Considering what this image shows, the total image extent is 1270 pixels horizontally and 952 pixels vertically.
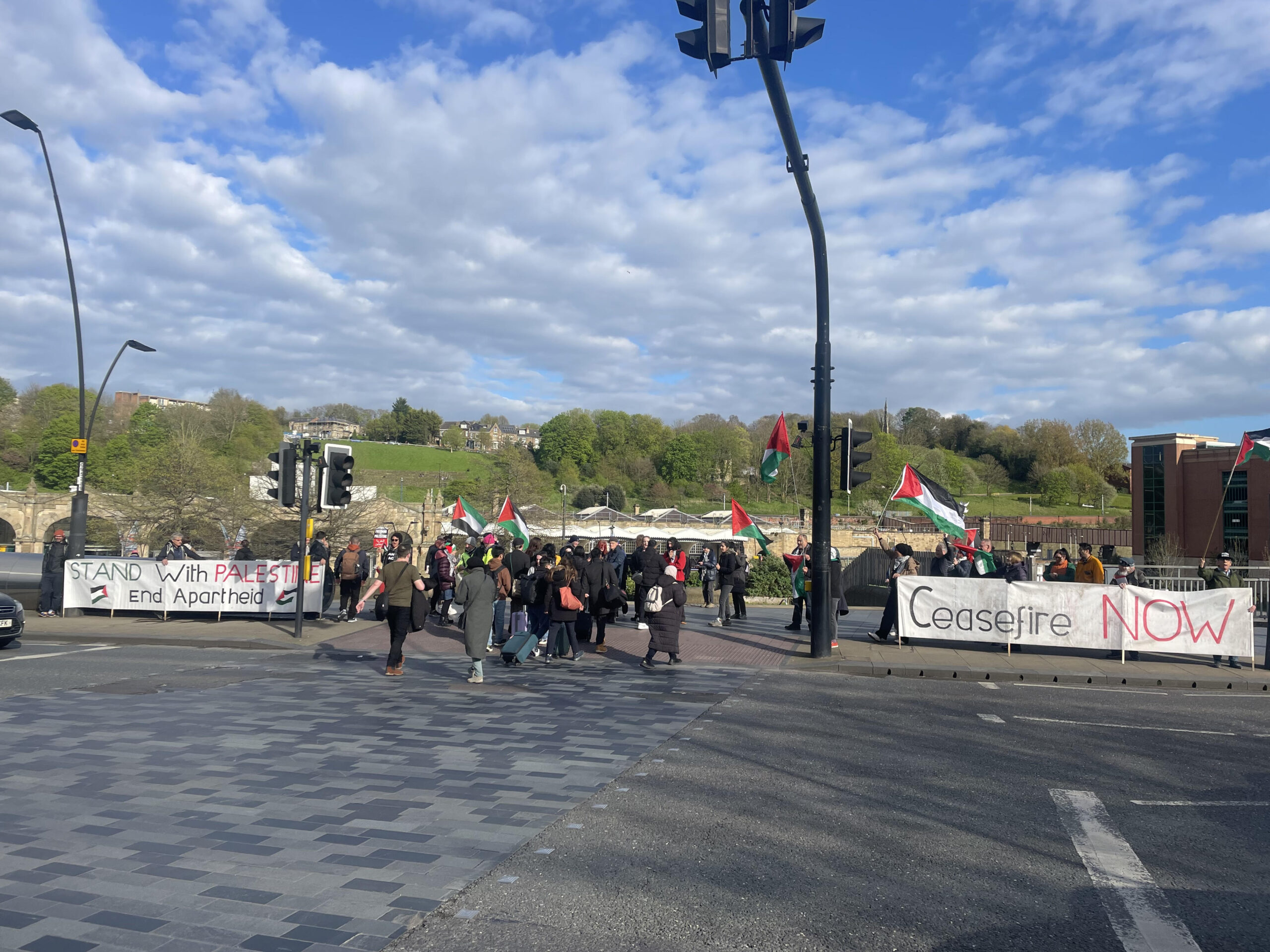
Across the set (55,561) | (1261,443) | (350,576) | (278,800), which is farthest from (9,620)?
(1261,443)

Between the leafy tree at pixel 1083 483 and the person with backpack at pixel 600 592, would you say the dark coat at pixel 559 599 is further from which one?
the leafy tree at pixel 1083 483

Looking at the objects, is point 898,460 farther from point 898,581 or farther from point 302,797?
point 302,797

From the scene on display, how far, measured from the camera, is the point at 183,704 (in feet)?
32.6

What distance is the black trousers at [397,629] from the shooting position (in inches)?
489

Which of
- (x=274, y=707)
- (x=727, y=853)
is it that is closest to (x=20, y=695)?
(x=274, y=707)

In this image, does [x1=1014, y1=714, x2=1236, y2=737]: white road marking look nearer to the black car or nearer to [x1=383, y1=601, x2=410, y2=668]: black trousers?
[x1=383, y1=601, x2=410, y2=668]: black trousers

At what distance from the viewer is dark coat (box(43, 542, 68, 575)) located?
61.4 feet

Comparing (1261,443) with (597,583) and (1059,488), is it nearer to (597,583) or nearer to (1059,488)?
(597,583)

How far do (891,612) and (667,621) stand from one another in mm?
4817

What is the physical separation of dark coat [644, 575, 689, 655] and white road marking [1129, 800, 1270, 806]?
7.60 meters

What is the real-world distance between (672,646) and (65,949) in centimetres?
1041

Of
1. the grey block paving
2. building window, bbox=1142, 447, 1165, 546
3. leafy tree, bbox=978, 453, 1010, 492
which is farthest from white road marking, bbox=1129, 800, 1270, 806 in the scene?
leafy tree, bbox=978, 453, 1010, 492

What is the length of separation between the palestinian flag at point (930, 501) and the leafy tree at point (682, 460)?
98.3 meters

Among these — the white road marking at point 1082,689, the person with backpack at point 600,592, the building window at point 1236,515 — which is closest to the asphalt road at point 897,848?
the white road marking at point 1082,689
